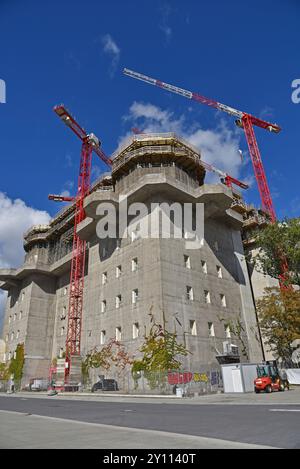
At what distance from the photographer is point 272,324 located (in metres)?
47.8

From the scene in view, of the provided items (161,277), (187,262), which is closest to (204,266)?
(187,262)

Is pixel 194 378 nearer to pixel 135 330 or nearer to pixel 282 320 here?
pixel 135 330

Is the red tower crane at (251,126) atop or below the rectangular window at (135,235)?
atop

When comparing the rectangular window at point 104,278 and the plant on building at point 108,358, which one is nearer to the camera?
the plant on building at point 108,358

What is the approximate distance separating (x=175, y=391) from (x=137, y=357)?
8456 millimetres

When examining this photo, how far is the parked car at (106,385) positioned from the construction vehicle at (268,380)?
1828 centimetres

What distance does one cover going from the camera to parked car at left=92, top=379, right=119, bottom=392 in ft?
139

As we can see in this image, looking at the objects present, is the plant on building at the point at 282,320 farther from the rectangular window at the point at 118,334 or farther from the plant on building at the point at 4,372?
the plant on building at the point at 4,372

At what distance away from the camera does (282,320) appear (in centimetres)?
4612

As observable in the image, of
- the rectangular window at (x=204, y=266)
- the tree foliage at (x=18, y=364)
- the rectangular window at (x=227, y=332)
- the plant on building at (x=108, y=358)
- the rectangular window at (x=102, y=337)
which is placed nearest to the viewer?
the plant on building at (x=108, y=358)

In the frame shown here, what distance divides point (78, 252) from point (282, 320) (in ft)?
114

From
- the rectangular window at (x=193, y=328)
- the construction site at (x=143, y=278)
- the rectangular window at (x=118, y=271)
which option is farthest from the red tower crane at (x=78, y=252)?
the rectangular window at (x=193, y=328)

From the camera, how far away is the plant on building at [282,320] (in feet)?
149

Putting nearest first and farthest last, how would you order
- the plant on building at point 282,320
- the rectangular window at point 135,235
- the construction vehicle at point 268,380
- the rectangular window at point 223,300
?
the construction vehicle at point 268,380, the plant on building at point 282,320, the rectangular window at point 135,235, the rectangular window at point 223,300
